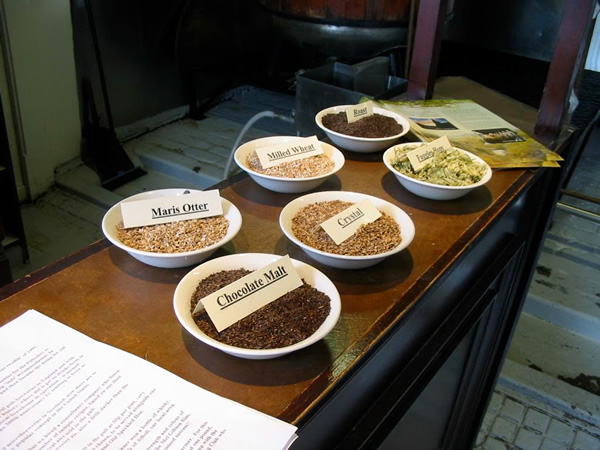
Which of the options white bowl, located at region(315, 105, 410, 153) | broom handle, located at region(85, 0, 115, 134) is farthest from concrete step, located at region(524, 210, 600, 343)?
broom handle, located at region(85, 0, 115, 134)

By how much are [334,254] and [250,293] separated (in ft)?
0.54

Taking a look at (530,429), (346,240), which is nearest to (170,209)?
(346,240)

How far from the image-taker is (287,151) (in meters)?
1.10

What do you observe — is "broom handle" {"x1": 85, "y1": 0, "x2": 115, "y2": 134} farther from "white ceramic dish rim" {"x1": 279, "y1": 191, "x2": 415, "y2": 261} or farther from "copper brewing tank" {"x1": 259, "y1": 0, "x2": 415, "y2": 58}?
"white ceramic dish rim" {"x1": 279, "y1": 191, "x2": 415, "y2": 261}

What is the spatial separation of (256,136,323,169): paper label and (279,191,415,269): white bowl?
0.14 meters

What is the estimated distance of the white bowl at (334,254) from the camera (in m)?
0.83

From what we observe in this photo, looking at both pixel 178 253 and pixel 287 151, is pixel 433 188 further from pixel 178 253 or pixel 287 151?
pixel 178 253

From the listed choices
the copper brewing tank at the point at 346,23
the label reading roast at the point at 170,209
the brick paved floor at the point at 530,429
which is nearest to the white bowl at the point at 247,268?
the label reading roast at the point at 170,209

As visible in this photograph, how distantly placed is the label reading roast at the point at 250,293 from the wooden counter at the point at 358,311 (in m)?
0.05

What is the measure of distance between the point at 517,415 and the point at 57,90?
8.37ft

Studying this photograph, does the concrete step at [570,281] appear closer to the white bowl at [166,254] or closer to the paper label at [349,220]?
the paper label at [349,220]

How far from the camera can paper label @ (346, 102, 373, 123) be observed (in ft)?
4.24

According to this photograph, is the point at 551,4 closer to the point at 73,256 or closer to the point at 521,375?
the point at 521,375

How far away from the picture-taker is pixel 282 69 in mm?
3328
